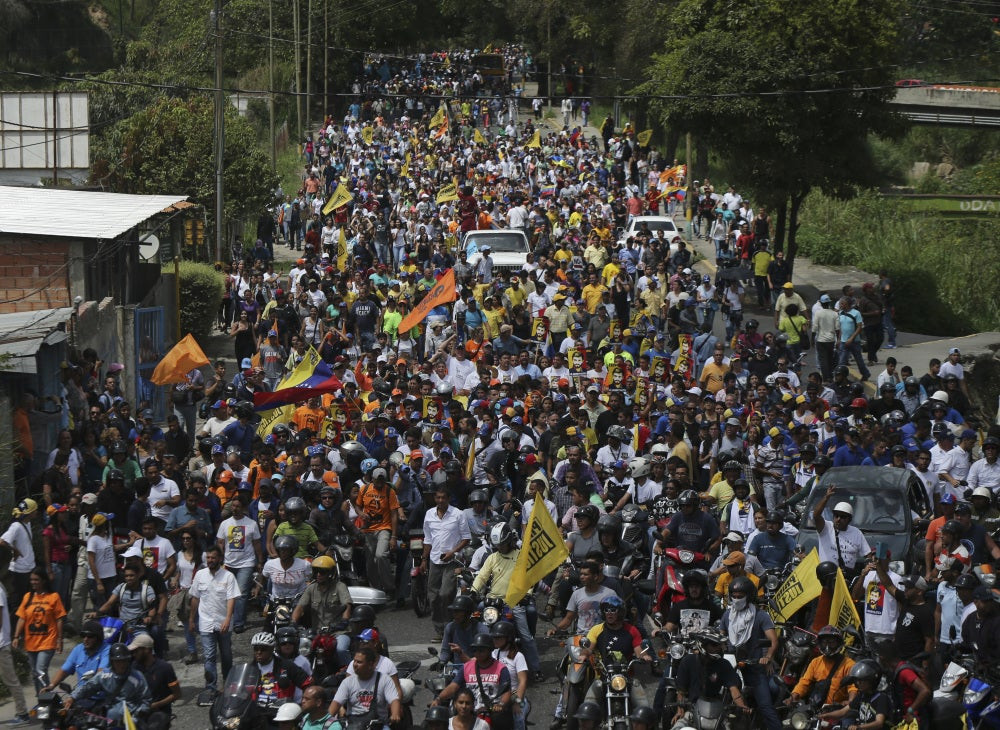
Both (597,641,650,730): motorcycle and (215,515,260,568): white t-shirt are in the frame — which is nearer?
(597,641,650,730): motorcycle

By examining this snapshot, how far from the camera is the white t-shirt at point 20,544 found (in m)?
13.9

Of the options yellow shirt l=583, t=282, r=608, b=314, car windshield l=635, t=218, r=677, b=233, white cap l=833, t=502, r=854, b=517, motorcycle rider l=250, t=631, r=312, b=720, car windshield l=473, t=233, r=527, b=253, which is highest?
car windshield l=635, t=218, r=677, b=233

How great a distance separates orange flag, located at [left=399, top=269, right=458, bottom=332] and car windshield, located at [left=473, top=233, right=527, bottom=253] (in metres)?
6.83

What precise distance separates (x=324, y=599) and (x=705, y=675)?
11.7ft

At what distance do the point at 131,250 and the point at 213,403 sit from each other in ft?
22.0

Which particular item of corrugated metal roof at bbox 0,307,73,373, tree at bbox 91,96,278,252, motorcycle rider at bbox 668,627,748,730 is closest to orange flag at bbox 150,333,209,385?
Answer: corrugated metal roof at bbox 0,307,73,373

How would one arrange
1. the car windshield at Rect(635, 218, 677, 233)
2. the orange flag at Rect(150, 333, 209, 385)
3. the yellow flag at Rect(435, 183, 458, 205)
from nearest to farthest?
the orange flag at Rect(150, 333, 209, 385), the car windshield at Rect(635, 218, 677, 233), the yellow flag at Rect(435, 183, 458, 205)

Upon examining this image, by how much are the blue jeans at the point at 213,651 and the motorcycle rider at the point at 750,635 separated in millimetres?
4391

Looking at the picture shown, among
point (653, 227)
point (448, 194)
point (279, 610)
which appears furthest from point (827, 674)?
point (448, 194)

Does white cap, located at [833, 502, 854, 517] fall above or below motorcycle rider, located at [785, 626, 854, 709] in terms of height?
above

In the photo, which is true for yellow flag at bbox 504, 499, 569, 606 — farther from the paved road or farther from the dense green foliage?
the dense green foliage

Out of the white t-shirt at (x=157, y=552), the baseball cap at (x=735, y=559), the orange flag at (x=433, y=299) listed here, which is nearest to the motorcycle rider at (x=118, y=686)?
the white t-shirt at (x=157, y=552)

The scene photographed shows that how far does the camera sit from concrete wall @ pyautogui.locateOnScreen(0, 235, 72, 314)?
75.1 feet

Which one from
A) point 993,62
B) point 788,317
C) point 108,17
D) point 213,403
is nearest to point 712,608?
point 213,403
